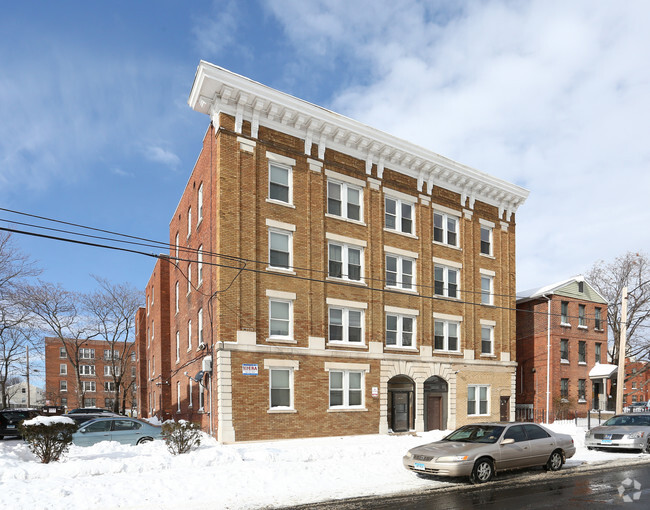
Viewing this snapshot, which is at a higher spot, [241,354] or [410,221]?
[410,221]

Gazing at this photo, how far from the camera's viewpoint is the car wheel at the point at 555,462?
15.0 metres

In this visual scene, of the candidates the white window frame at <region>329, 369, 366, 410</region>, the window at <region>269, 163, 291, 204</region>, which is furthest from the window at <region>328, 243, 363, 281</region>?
the white window frame at <region>329, 369, 366, 410</region>

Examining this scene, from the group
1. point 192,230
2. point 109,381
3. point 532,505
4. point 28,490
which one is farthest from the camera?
point 109,381

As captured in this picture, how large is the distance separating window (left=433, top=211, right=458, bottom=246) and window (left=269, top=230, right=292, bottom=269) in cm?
958

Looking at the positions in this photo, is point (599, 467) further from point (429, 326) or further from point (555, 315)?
point (555, 315)

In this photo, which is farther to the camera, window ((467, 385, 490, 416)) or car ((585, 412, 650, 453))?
window ((467, 385, 490, 416))

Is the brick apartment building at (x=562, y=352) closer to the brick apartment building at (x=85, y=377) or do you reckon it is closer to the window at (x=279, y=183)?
the window at (x=279, y=183)

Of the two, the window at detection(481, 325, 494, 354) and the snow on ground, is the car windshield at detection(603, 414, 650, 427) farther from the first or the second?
the window at detection(481, 325, 494, 354)

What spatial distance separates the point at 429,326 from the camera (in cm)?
2816

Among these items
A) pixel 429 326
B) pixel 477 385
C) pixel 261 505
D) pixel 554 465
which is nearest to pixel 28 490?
pixel 261 505

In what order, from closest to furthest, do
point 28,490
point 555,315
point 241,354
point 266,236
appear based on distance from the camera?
point 28,490 → point 241,354 → point 266,236 → point 555,315

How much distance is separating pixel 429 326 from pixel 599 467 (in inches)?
501

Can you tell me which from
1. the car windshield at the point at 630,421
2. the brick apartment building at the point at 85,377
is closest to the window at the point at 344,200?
the car windshield at the point at 630,421

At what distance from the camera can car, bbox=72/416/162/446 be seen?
728 inches
